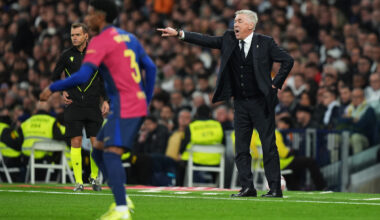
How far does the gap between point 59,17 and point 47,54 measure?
1.47 metres

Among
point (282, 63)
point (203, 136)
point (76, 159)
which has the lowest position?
point (76, 159)

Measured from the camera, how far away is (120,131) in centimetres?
763

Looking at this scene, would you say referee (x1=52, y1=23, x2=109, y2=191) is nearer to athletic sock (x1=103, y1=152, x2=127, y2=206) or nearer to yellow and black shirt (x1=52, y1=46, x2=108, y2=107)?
yellow and black shirt (x1=52, y1=46, x2=108, y2=107)

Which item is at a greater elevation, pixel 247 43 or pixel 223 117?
pixel 247 43

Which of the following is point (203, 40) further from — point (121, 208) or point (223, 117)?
point (223, 117)

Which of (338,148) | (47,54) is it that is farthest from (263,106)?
(47,54)

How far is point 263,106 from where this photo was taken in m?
10.6

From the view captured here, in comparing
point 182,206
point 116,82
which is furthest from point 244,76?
point 116,82

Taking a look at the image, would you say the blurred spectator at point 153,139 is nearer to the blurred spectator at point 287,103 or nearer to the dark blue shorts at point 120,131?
the blurred spectator at point 287,103

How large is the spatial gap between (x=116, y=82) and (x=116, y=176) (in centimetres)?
85

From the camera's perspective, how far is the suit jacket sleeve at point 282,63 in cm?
1041

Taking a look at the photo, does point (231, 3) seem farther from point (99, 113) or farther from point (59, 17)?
point (99, 113)

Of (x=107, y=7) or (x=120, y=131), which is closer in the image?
(x=120, y=131)

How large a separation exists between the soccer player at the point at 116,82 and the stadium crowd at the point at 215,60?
313 inches
